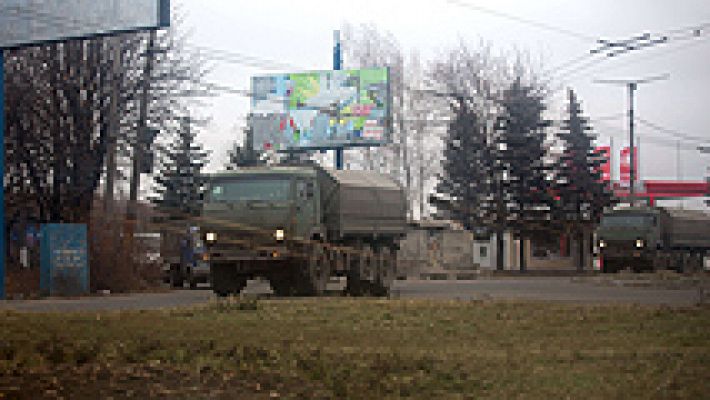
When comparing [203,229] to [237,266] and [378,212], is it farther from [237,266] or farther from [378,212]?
[378,212]

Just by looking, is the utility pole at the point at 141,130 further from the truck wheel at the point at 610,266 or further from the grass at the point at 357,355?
the truck wheel at the point at 610,266

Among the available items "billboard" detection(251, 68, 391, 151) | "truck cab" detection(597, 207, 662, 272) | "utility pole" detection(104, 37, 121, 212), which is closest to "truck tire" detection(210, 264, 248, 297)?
"utility pole" detection(104, 37, 121, 212)

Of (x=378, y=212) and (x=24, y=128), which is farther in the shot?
(x=24, y=128)

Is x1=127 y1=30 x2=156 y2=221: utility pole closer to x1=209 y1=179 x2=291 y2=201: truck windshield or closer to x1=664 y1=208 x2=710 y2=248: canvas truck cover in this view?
x1=209 y1=179 x2=291 y2=201: truck windshield

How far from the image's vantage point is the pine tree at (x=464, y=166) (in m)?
62.8

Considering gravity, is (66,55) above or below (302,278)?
above

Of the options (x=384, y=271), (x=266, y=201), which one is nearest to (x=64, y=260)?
(x=266, y=201)

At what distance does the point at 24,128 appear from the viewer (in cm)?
3381

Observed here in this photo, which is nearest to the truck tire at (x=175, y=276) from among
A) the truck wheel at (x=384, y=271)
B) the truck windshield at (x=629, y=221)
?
the truck wheel at (x=384, y=271)

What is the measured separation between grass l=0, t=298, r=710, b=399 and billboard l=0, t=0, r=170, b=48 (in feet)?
33.4

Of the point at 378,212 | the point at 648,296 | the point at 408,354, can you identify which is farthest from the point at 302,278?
the point at 408,354

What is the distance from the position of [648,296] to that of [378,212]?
7.90 metres

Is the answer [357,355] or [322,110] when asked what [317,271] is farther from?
[322,110]

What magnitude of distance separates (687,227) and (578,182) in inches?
495
